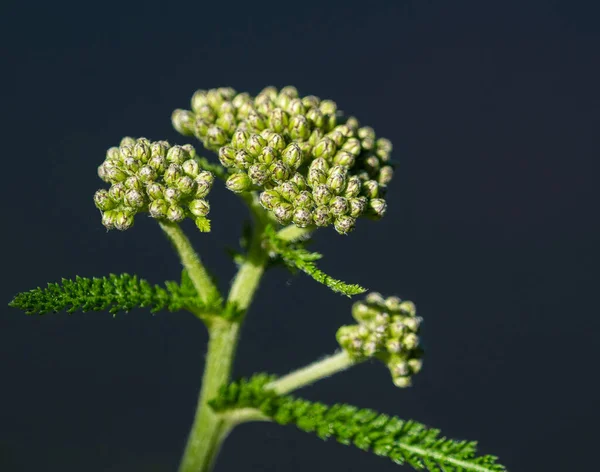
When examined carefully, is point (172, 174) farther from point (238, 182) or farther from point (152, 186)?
point (238, 182)

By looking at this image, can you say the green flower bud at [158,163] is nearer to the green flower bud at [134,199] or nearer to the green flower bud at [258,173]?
the green flower bud at [134,199]

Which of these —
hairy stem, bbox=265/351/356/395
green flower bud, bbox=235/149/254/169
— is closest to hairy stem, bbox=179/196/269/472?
hairy stem, bbox=265/351/356/395

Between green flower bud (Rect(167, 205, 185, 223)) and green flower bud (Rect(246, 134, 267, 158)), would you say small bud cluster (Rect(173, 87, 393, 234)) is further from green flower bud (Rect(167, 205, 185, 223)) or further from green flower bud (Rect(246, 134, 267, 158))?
green flower bud (Rect(167, 205, 185, 223))

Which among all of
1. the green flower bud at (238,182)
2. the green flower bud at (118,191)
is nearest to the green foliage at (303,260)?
the green flower bud at (238,182)

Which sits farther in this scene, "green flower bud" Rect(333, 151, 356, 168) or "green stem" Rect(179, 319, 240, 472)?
"green stem" Rect(179, 319, 240, 472)

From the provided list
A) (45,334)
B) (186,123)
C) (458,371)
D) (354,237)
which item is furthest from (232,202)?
(186,123)

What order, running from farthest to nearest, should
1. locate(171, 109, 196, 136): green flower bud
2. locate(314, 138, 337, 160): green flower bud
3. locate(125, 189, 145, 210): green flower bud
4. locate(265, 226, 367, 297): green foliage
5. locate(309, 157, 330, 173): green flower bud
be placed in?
locate(171, 109, 196, 136): green flower bud, locate(314, 138, 337, 160): green flower bud, locate(309, 157, 330, 173): green flower bud, locate(125, 189, 145, 210): green flower bud, locate(265, 226, 367, 297): green foliage
